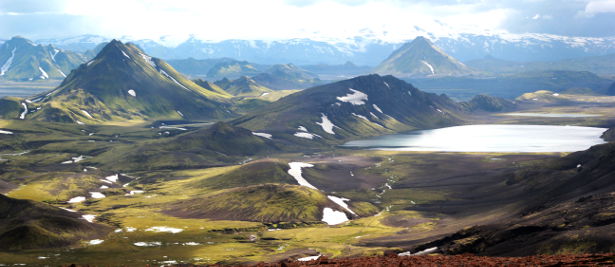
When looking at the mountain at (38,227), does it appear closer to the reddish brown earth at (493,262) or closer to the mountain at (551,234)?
the mountain at (551,234)

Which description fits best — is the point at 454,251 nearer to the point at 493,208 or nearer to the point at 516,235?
the point at 516,235

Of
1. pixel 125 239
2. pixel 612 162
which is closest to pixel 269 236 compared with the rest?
pixel 125 239

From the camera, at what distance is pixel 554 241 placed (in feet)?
355

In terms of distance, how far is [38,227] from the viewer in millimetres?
170250

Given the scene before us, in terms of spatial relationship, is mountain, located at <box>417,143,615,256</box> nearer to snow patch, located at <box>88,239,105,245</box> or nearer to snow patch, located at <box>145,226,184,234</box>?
snow patch, located at <box>145,226,184,234</box>

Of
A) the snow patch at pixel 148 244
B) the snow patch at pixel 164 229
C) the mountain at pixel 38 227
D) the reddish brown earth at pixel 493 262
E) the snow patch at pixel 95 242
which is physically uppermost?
the reddish brown earth at pixel 493 262

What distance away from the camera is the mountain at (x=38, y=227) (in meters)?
165

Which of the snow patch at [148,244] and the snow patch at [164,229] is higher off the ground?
the snow patch at [164,229]

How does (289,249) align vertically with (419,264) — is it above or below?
below

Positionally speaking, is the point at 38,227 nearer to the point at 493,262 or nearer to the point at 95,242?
the point at 95,242

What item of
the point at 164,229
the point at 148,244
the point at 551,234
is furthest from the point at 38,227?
the point at 551,234

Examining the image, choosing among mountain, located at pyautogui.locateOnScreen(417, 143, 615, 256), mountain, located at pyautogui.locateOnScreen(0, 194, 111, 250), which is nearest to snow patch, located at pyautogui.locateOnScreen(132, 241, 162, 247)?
mountain, located at pyautogui.locateOnScreen(0, 194, 111, 250)

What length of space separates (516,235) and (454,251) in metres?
13.2

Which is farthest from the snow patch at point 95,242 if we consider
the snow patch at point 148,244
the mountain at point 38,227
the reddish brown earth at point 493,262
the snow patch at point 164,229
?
the reddish brown earth at point 493,262
